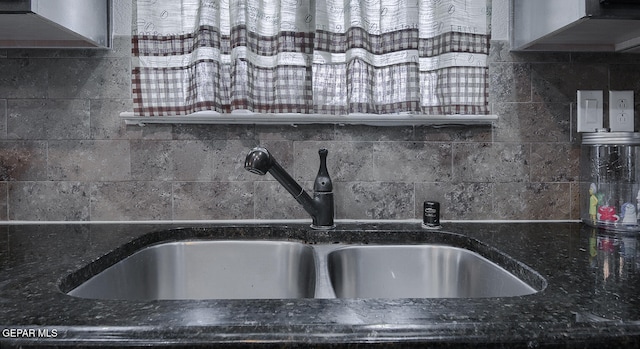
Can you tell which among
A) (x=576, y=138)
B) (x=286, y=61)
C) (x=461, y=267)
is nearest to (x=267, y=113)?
(x=286, y=61)

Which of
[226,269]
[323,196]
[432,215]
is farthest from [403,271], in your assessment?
[226,269]

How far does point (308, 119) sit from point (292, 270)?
47 cm

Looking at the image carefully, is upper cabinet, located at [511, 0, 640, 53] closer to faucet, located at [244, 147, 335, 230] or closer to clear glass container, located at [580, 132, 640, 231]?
clear glass container, located at [580, 132, 640, 231]

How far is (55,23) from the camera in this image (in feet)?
3.54

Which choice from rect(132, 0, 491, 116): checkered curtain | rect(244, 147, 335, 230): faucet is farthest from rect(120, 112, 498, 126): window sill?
rect(244, 147, 335, 230): faucet

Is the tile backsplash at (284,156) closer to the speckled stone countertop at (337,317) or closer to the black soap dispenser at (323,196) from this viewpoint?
the black soap dispenser at (323,196)

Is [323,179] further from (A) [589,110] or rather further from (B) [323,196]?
(A) [589,110]

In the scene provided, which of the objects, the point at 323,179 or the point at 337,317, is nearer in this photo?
the point at 337,317

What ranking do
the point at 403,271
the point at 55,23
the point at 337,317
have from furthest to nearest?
the point at 403,271
the point at 55,23
the point at 337,317

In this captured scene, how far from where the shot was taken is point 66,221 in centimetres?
139

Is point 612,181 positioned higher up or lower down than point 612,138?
lower down

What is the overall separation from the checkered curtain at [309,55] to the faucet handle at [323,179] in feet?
0.48

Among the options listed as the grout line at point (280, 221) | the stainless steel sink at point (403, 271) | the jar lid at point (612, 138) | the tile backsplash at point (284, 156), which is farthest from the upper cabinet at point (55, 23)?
the jar lid at point (612, 138)

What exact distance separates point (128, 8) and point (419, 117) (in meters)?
1.01
